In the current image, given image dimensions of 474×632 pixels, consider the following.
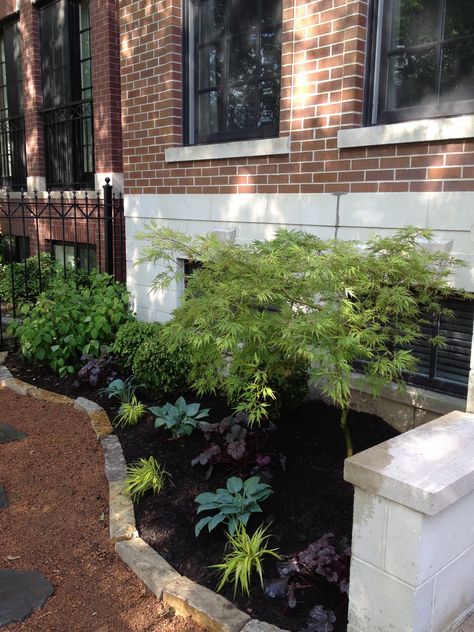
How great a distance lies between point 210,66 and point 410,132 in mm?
2605

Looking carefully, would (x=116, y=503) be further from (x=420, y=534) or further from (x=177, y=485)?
(x=420, y=534)

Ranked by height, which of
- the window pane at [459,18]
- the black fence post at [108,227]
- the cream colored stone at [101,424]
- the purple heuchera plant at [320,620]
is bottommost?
the cream colored stone at [101,424]

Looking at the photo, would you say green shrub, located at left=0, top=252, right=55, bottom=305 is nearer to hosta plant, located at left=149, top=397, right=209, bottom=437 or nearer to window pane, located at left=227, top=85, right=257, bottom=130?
window pane, located at left=227, top=85, right=257, bottom=130

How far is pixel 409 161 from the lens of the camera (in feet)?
12.6

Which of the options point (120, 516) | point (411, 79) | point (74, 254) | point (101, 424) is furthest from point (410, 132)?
point (74, 254)

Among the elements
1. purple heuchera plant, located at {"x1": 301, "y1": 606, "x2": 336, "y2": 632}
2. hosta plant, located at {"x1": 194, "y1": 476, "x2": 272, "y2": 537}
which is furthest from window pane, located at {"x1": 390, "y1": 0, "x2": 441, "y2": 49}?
purple heuchera plant, located at {"x1": 301, "y1": 606, "x2": 336, "y2": 632}

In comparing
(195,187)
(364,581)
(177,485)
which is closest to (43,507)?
(177,485)

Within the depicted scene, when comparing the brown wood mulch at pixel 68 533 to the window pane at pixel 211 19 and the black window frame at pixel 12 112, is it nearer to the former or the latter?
the window pane at pixel 211 19

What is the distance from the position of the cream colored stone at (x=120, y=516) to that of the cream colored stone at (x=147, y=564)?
57mm

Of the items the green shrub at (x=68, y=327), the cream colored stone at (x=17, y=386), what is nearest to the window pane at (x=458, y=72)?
the green shrub at (x=68, y=327)

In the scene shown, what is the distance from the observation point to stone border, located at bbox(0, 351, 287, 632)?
254 centimetres

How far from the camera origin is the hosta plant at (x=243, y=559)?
8.95 ft

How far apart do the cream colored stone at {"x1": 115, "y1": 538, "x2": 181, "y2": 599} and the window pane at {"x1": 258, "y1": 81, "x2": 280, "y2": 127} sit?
353cm

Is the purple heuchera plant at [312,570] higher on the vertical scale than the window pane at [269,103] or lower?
lower
